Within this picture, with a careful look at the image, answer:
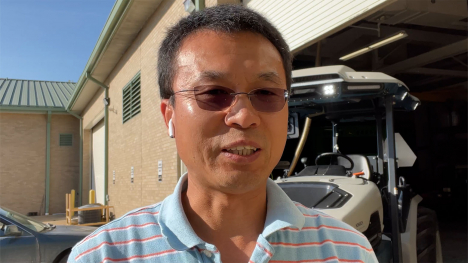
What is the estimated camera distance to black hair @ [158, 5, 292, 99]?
4.31 ft

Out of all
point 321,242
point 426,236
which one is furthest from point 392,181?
point 321,242

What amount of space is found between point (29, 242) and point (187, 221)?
5.52 m

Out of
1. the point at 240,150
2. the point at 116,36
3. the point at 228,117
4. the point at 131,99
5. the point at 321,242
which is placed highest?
the point at 116,36

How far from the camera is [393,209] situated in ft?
14.2

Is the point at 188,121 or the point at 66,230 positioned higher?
the point at 188,121

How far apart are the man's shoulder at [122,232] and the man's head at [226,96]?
7.9 inches

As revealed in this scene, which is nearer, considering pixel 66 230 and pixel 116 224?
pixel 116 224

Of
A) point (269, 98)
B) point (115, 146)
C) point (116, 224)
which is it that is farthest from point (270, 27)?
point (115, 146)

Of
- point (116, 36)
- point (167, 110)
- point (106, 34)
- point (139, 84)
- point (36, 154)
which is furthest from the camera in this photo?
point (36, 154)

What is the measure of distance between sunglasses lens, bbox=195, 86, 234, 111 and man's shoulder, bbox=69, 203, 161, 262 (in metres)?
0.39

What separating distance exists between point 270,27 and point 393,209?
3.58m

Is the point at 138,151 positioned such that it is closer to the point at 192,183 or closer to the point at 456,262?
the point at 456,262

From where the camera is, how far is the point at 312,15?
5.56m

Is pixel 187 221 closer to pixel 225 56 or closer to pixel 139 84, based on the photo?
pixel 225 56
